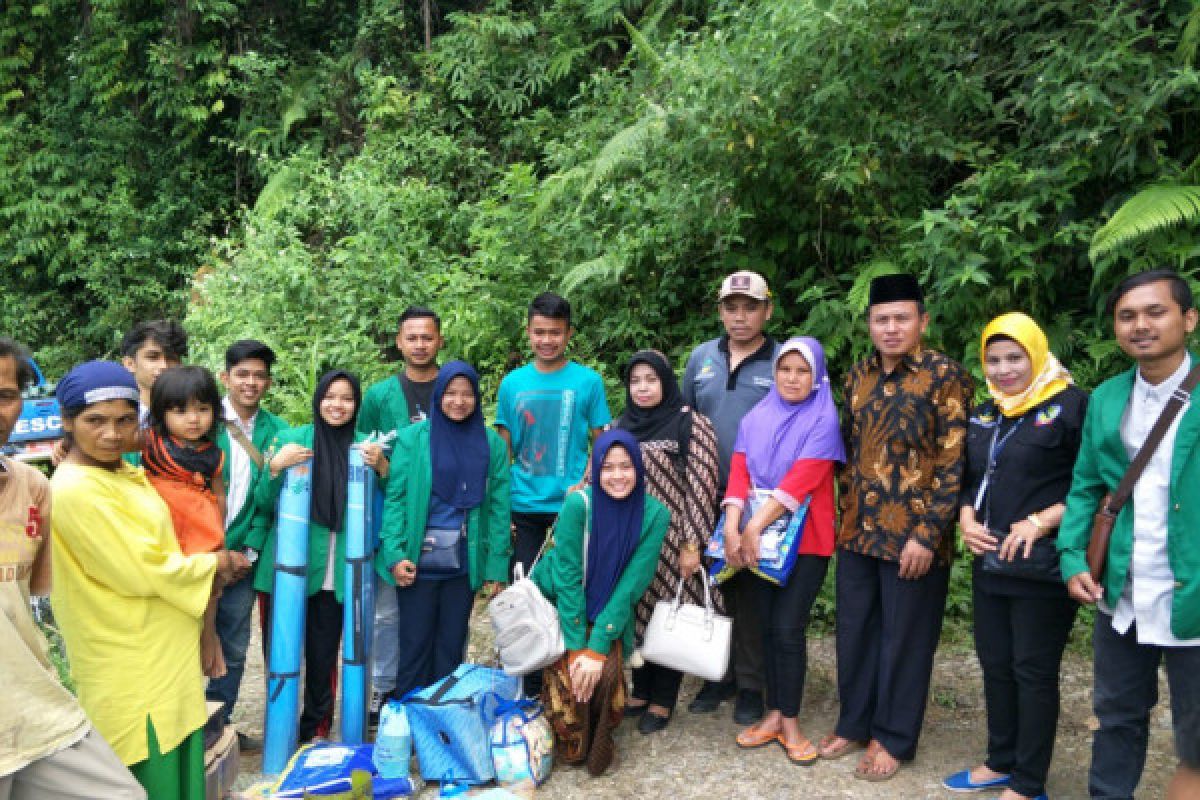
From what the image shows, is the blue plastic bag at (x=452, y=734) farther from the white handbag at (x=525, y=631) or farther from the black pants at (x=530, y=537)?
the black pants at (x=530, y=537)

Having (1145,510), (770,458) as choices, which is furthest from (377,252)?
(1145,510)

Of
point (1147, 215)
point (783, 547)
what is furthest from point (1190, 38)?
point (783, 547)

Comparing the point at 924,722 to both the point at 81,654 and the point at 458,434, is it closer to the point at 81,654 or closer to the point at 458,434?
the point at 458,434

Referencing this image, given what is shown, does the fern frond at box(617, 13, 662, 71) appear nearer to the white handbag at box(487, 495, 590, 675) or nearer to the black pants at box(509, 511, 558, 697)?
the black pants at box(509, 511, 558, 697)

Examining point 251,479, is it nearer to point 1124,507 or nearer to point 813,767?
point 813,767

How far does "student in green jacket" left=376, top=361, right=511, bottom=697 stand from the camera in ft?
12.6

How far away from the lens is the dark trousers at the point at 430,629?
3922 mm

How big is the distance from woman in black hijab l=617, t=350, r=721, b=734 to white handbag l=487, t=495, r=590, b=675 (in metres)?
0.52

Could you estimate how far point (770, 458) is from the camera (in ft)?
12.6

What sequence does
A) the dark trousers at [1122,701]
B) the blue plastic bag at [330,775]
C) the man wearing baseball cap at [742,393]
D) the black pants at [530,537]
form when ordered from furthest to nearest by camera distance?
the black pants at [530,537] < the man wearing baseball cap at [742,393] < the blue plastic bag at [330,775] < the dark trousers at [1122,701]

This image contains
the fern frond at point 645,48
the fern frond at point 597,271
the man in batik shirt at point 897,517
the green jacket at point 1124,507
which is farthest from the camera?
the fern frond at point 645,48

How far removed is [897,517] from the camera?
3.55 metres

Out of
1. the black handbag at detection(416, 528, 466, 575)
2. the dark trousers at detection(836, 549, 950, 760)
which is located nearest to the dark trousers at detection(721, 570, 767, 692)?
the dark trousers at detection(836, 549, 950, 760)

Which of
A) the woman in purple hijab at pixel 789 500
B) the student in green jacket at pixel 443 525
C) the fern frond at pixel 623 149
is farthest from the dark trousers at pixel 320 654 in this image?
the fern frond at pixel 623 149
